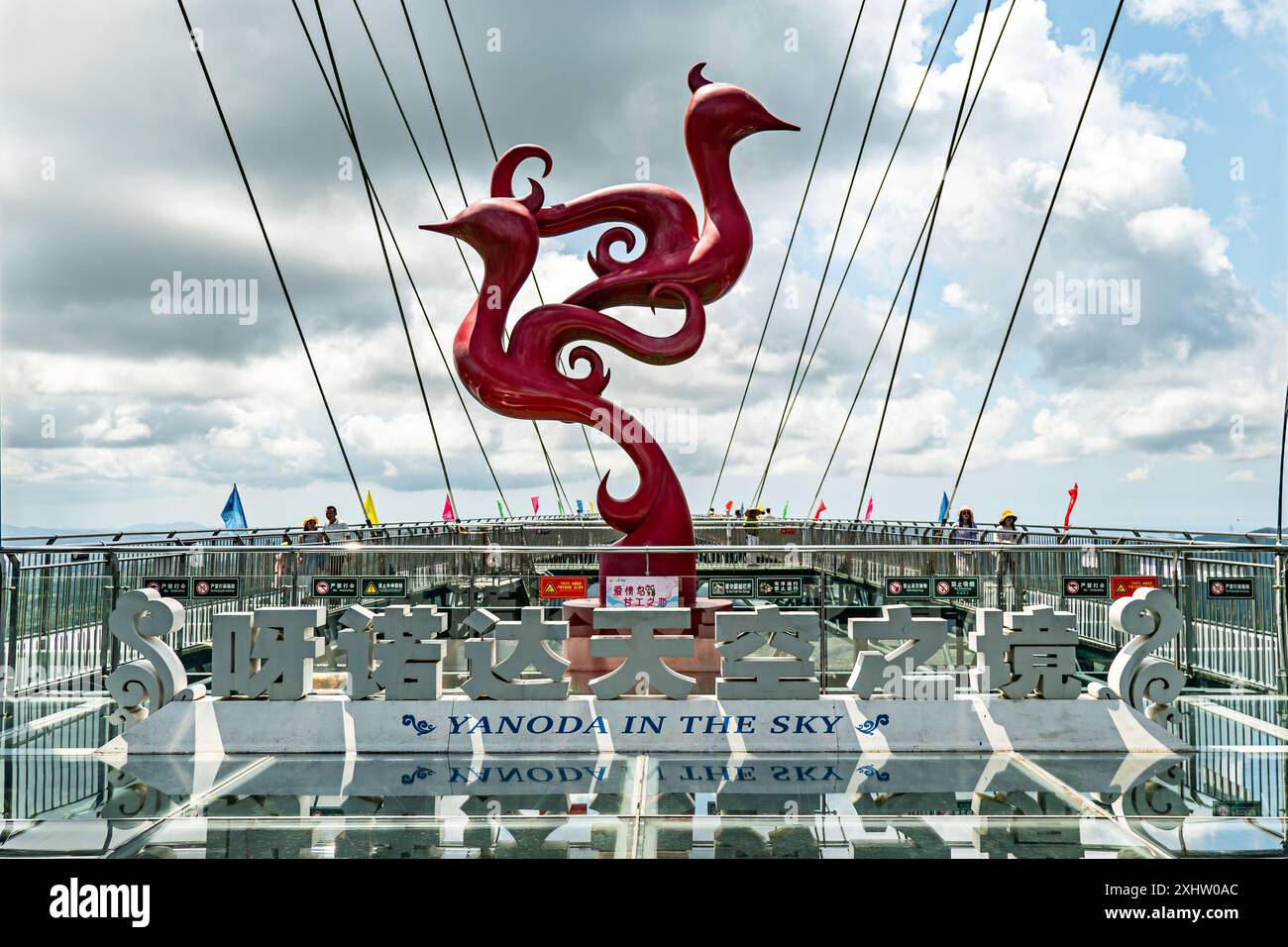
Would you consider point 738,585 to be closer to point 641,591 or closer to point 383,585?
point 641,591

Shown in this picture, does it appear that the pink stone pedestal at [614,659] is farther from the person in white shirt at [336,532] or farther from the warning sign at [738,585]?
the person in white shirt at [336,532]

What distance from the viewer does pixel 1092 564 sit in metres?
8.95

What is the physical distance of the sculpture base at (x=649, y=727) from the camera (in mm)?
6664

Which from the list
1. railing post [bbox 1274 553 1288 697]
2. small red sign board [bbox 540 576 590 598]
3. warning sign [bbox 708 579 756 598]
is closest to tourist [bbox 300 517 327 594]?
small red sign board [bbox 540 576 590 598]

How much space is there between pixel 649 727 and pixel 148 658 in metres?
3.64

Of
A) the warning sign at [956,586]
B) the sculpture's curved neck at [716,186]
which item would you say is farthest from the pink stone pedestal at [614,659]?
the sculpture's curved neck at [716,186]

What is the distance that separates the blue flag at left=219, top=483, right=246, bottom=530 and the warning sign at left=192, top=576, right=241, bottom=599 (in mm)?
10046

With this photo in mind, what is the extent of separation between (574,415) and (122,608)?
3.99 metres

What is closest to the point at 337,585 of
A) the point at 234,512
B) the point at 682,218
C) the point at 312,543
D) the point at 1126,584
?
the point at 682,218

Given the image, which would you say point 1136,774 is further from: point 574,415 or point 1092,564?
point 574,415

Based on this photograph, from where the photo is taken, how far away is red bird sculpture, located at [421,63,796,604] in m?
8.75

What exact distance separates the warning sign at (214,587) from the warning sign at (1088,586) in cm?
674
